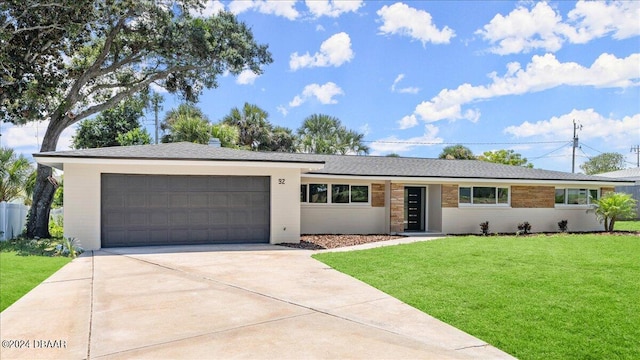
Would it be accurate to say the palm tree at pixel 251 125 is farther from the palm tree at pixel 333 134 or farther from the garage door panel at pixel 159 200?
the garage door panel at pixel 159 200

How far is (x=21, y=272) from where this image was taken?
8.84 meters

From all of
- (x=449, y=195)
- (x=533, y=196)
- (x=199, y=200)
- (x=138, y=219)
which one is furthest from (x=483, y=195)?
(x=138, y=219)

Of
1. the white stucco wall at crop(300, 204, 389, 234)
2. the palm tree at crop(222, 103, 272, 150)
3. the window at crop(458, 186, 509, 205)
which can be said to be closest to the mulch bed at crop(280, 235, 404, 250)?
the white stucco wall at crop(300, 204, 389, 234)

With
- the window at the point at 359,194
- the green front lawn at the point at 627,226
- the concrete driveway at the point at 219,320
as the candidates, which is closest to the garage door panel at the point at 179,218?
the concrete driveway at the point at 219,320

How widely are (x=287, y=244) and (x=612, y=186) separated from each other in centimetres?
1679

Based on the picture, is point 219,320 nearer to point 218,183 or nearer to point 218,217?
point 218,217

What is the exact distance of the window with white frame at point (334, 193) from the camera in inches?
699

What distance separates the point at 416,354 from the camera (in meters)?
4.73

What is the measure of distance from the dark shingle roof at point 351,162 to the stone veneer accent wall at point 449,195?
1.75ft

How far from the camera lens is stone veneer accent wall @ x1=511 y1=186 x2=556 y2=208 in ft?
64.6

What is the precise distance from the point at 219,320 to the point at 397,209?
1293 cm

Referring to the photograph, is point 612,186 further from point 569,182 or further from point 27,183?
point 27,183

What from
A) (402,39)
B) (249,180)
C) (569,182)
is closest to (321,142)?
(402,39)

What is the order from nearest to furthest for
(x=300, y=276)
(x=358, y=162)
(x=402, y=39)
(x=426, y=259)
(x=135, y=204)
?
(x=300, y=276) < (x=426, y=259) < (x=135, y=204) < (x=358, y=162) < (x=402, y=39)
